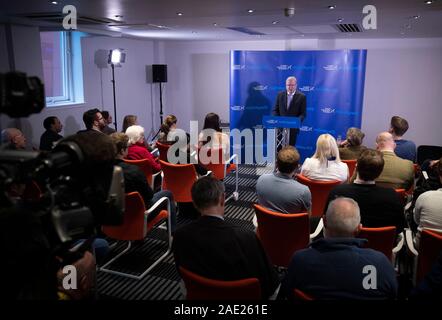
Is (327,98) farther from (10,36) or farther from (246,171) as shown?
(10,36)

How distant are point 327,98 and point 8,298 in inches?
282

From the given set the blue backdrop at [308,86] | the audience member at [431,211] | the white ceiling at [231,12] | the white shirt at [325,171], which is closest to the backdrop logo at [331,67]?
the blue backdrop at [308,86]

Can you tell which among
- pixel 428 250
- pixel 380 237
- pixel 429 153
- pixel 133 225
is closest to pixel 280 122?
pixel 429 153

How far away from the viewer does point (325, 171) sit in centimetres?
378

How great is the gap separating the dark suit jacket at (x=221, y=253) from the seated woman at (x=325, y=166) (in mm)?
1887

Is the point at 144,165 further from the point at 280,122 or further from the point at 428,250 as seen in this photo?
the point at 428,250

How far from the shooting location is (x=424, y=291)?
200cm

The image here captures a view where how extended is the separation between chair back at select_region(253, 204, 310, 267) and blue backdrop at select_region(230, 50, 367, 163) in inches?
200

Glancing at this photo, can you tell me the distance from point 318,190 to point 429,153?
14.4ft

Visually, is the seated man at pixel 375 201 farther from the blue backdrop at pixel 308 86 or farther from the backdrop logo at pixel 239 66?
the backdrop logo at pixel 239 66

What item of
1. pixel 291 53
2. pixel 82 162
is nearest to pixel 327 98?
pixel 291 53

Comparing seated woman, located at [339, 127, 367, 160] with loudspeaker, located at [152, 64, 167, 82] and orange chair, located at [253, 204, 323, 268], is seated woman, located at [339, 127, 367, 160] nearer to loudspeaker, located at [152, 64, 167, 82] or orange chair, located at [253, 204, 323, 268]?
orange chair, located at [253, 204, 323, 268]

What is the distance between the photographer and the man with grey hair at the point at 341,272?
5.84ft

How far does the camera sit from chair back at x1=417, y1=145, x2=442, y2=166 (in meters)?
6.82
